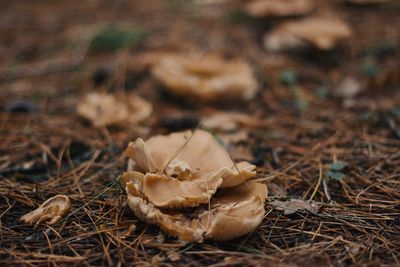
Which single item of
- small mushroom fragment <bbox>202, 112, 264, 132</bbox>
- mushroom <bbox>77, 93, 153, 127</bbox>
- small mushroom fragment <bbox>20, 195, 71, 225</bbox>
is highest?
small mushroom fragment <bbox>20, 195, 71, 225</bbox>

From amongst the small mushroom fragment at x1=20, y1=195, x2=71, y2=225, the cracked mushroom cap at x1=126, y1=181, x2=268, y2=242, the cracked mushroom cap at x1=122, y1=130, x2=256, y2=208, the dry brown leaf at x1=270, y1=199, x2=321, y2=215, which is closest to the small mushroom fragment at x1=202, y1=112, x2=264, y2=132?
the cracked mushroom cap at x1=122, y1=130, x2=256, y2=208

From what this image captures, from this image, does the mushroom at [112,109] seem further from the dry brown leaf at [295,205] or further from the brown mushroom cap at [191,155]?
the dry brown leaf at [295,205]

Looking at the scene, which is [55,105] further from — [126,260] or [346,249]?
[346,249]

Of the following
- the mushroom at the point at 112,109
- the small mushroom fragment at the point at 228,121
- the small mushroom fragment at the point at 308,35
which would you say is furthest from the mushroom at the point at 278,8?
the mushroom at the point at 112,109

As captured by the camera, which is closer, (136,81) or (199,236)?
(199,236)

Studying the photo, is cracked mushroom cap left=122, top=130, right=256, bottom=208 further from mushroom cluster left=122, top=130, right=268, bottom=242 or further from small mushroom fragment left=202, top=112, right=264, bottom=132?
small mushroom fragment left=202, top=112, right=264, bottom=132

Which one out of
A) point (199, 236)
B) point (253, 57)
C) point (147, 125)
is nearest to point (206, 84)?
point (147, 125)

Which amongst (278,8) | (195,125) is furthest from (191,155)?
(278,8)
